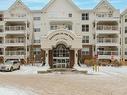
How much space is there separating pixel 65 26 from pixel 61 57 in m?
8.11

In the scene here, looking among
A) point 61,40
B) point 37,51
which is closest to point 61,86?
point 61,40

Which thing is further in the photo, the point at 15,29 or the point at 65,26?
the point at 15,29

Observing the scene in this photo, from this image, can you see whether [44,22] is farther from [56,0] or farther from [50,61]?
[50,61]

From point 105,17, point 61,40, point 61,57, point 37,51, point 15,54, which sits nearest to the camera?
point 61,40

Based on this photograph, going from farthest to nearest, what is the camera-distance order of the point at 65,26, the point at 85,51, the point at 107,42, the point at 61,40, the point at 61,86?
the point at 85,51, the point at 107,42, the point at 65,26, the point at 61,40, the point at 61,86

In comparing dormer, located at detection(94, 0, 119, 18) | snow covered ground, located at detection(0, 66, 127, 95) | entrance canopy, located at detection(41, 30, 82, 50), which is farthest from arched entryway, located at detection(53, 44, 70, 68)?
snow covered ground, located at detection(0, 66, 127, 95)

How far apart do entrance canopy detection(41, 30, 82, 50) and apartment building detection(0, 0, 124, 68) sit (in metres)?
7.32

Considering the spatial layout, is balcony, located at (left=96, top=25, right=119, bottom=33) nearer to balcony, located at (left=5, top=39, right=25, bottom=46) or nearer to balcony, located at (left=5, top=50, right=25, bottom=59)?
balcony, located at (left=5, top=39, right=25, bottom=46)

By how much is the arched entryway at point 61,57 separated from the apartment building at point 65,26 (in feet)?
17.5

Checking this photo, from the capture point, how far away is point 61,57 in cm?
6462

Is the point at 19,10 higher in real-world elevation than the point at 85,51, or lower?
higher

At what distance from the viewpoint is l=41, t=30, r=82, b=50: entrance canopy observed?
62.0 m

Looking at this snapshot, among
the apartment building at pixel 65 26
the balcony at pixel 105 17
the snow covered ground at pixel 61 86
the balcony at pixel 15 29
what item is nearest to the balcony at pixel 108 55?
the apartment building at pixel 65 26

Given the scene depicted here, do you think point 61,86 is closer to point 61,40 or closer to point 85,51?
point 61,40
